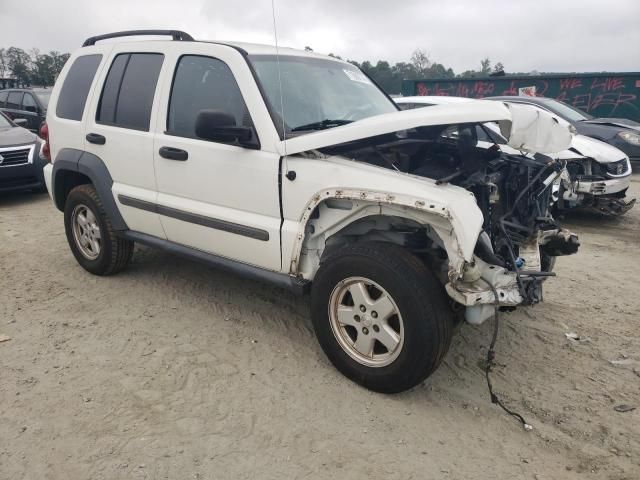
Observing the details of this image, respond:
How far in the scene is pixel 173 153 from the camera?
359cm

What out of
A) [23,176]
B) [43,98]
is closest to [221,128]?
[23,176]

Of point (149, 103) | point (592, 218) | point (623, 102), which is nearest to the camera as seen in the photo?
point (149, 103)

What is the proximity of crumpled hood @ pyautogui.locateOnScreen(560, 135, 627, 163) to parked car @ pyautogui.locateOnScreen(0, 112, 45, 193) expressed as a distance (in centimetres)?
795

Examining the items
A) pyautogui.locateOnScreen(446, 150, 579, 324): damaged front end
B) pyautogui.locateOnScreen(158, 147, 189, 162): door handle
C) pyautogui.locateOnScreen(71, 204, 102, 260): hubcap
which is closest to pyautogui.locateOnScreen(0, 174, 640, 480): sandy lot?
pyautogui.locateOnScreen(71, 204, 102, 260): hubcap

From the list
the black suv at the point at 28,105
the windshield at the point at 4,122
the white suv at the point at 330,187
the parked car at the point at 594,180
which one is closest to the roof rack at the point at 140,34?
the white suv at the point at 330,187

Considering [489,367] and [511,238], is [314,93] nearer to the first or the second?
[511,238]

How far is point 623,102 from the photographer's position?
14578mm

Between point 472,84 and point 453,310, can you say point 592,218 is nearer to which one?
point 453,310

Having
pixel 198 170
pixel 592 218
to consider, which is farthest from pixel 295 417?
pixel 592 218

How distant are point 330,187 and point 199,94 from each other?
4.36 ft

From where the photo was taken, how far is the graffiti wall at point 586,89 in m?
14.5

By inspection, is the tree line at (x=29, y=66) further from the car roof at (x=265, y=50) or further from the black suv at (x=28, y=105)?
the car roof at (x=265, y=50)

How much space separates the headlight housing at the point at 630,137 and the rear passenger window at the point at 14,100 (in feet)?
43.0

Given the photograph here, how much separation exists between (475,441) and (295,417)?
0.95 m
